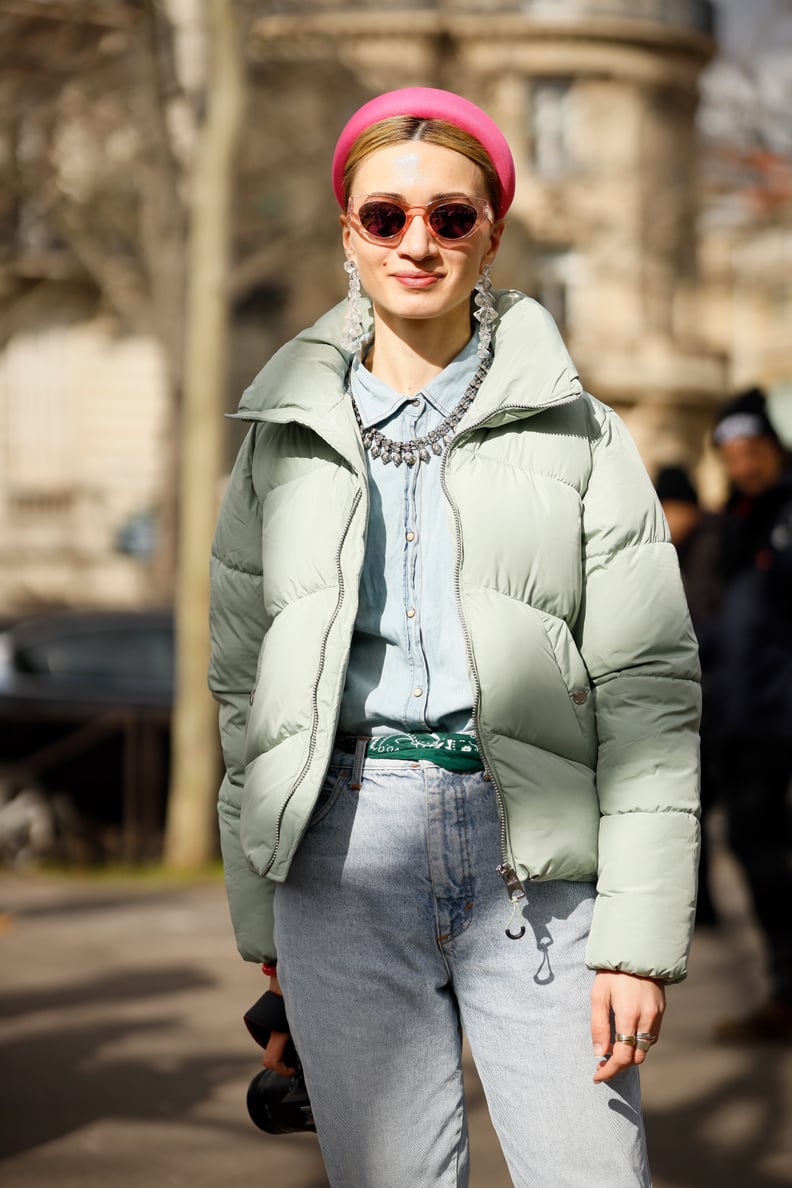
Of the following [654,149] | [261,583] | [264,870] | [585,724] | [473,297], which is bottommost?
[264,870]

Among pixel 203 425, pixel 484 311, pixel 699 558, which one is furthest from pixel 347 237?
pixel 203 425

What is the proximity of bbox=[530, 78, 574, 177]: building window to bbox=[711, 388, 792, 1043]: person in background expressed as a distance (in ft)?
85.4

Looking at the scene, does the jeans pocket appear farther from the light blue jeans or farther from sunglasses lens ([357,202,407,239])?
sunglasses lens ([357,202,407,239])

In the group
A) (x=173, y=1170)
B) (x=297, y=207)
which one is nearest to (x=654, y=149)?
(x=297, y=207)

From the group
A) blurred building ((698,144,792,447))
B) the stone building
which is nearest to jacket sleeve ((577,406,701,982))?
blurred building ((698,144,792,447))

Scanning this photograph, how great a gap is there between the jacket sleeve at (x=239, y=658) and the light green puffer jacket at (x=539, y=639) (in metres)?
0.06

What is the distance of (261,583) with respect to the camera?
101 inches

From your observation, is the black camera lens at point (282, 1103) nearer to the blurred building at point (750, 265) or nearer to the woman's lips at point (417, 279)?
the woman's lips at point (417, 279)

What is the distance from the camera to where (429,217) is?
239 centimetres

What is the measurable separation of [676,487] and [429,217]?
4.86m

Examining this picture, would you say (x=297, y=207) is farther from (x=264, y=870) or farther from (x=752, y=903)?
(x=264, y=870)

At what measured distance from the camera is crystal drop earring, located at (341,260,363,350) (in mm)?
2590

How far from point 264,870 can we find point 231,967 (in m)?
4.26

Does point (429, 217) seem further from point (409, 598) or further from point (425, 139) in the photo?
point (409, 598)
